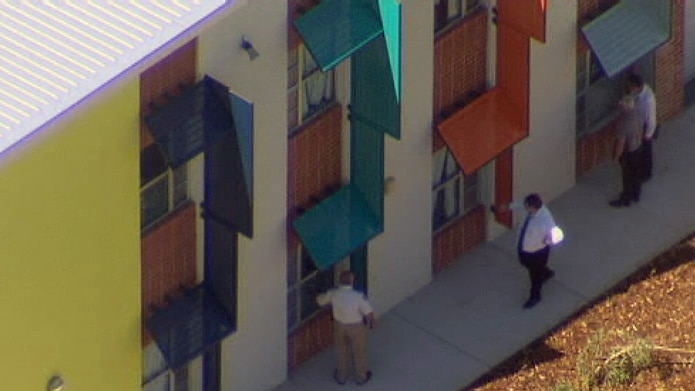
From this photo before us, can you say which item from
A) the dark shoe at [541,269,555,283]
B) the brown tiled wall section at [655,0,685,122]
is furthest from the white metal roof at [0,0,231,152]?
the brown tiled wall section at [655,0,685,122]

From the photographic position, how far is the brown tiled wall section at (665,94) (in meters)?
41.5

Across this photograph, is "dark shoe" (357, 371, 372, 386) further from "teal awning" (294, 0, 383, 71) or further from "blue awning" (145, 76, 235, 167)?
"blue awning" (145, 76, 235, 167)

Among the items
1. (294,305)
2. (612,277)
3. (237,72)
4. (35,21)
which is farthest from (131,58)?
(612,277)

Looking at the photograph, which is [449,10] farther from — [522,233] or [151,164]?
[151,164]

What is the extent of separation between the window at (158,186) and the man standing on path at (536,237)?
14.6 feet

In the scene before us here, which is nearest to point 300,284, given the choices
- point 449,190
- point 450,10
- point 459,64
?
point 449,190

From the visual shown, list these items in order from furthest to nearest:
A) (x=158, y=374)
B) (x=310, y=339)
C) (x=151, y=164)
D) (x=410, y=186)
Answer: (x=410, y=186), (x=310, y=339), (x=158, y=374), (x=151, y=164)

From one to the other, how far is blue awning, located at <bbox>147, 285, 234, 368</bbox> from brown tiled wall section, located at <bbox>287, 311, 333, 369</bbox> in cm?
174

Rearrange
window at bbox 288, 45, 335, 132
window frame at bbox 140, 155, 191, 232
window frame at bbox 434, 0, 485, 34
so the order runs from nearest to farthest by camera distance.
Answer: window frame at bbox 140, 155, 191, 232 → window at bbox 288, 45, 335, 132 → window frame at bbox 434, 0, 485, 34

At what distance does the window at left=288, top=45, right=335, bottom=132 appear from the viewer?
36938 millimetres

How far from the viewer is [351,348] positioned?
37969 millimetres

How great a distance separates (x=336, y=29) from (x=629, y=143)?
5632 mm

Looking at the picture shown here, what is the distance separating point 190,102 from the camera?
1390 inches

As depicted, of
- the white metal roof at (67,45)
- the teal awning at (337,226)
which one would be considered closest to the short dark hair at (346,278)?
the teal awning at (337,226)
